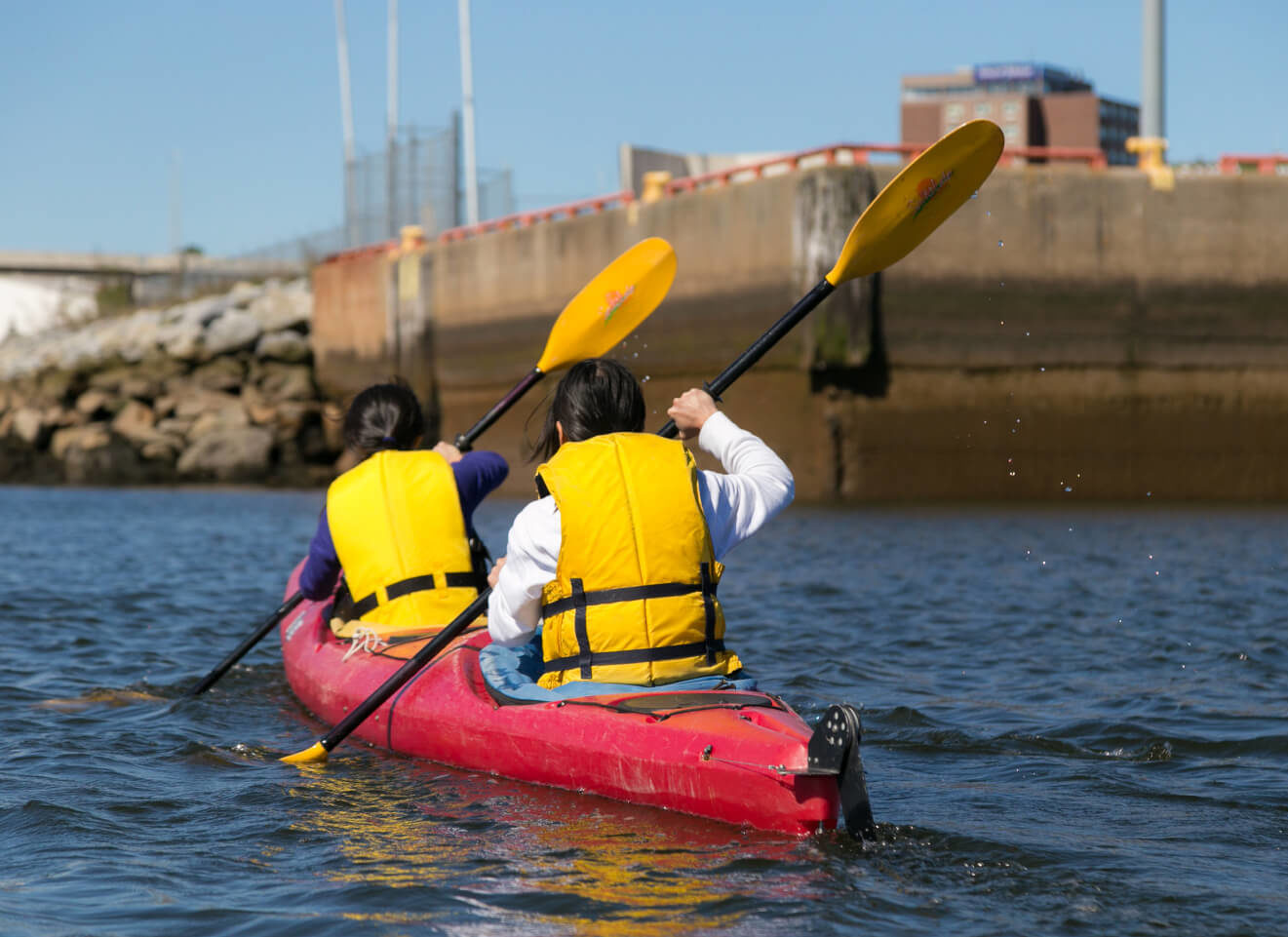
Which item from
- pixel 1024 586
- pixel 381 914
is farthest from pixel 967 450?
pixel 381 914

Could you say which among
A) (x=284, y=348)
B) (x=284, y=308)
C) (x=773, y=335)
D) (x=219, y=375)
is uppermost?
(x=284, y=308)

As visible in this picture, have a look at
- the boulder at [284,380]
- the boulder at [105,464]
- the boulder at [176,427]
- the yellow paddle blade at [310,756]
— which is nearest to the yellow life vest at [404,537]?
the yellow paddle blade at [310,756]

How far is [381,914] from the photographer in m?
3.02

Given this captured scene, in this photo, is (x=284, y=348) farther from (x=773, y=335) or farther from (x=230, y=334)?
(x=773, y=335)

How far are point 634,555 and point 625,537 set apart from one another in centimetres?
5

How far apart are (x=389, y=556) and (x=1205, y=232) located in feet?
39.7

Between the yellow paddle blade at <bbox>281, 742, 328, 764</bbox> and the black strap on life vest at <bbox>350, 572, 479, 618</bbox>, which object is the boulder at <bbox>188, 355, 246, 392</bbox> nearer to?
the black strap on life vest at <bbox>350, 572, 479, 618</bbox>

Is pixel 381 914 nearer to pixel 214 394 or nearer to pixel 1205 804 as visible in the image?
pixel 1205 804

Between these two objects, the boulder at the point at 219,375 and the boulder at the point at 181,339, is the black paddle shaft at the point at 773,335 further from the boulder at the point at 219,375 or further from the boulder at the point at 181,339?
the boulder at the point at 181,339

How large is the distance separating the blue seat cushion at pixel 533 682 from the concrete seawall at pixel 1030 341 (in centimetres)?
975

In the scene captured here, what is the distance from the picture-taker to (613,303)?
19.7ft

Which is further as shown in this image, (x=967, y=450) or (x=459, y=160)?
(x=459, y=160)

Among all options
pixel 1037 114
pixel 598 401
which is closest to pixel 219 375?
pixel 598 401

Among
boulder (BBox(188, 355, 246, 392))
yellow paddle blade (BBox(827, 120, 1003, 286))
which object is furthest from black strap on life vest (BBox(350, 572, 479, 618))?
boulder (BBox(188, 355, 246, 392))
